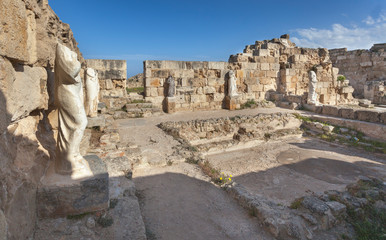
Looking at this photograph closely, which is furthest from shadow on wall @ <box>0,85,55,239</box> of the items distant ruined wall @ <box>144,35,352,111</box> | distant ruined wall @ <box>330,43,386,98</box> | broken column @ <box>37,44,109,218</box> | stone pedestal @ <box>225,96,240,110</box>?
distant ruined wall @ <box>330,43,386,98</box>

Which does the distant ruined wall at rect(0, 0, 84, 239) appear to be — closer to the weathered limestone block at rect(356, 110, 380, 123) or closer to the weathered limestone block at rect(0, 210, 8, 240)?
the weathered limestone block at rect(0, 210, 8, 240)

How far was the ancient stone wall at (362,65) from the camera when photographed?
55.0 ft

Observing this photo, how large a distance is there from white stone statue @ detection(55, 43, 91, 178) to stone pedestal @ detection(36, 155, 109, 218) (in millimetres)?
107

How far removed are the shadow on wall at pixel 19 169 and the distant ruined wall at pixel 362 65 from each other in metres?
20.4

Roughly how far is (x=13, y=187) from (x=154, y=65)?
8623 mm

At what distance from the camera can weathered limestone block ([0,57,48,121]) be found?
1.75 metres

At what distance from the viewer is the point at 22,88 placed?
2102 mm

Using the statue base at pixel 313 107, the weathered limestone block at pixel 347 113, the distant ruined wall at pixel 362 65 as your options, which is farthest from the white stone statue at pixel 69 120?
the distant ruined wall at pixel 362 65

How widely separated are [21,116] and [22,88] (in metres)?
0.28

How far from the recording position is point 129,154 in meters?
4.78

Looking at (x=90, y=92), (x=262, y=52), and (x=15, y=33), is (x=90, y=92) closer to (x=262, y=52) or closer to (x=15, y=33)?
(x=15, y=33)

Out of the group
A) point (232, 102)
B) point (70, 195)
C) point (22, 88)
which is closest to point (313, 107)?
point (232, 102)

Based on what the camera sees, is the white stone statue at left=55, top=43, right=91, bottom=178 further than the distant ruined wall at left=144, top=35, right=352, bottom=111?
No

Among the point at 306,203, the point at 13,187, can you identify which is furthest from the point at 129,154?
the point at 306,203
